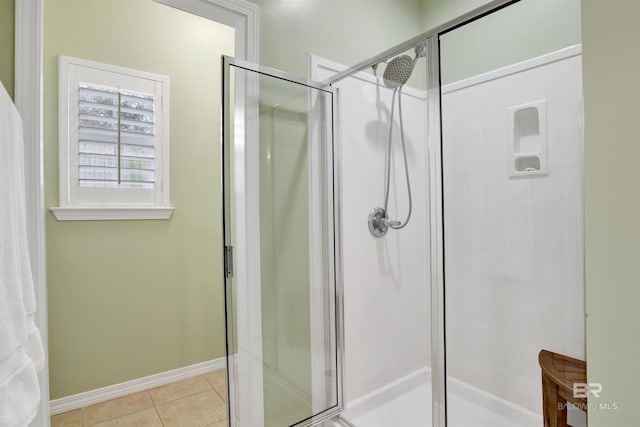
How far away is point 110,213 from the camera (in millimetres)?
2148

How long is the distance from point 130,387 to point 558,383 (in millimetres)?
2322

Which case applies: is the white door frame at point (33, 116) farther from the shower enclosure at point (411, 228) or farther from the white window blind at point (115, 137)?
the white window blind at point (115, 137)

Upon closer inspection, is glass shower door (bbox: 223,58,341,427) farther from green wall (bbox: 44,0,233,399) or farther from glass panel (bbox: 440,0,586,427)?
green wall (bbox: 44,0,233,399)

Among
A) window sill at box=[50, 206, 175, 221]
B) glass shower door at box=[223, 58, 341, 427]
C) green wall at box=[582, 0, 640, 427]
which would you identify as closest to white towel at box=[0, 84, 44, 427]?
glass shower door at box=[223, 58, 341, 427]

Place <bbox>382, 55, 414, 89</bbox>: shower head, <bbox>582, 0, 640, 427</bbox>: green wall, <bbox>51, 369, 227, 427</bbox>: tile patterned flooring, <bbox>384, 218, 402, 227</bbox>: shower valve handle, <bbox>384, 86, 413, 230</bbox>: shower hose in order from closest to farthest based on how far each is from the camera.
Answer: <bbox>582, 0, 640, 427</bbox>: green wall, <bbox>382, 55, 414, 89</bbox>: shower head, <bbox>384, 86, 413, 230</bbox>: shower hose, <bbox>384, 218, 402, 227</bbox>: shower valve handle, <bbox>51, 369, 227, 427</bbox>: tile patterned flooring

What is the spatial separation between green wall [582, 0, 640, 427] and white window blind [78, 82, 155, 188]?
2310 millimetres

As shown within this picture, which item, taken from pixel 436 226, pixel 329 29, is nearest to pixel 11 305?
pixel 436 226

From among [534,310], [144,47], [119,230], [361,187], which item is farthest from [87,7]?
[534,310]

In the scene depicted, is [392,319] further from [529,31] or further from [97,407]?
[97,407]

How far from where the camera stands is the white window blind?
2098 mm

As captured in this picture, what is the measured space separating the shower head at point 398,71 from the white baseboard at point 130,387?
7.30 ft

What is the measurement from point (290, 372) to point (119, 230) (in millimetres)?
1425

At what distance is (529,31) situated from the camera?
1.25 metres

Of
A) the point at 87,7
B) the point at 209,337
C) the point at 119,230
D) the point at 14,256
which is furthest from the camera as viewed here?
the point at 209,337
